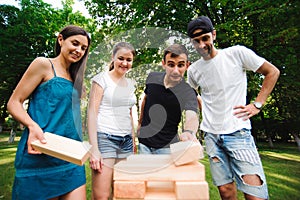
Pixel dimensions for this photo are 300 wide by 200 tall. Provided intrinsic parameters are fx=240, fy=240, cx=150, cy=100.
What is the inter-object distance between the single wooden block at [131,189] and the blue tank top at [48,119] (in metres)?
0.62

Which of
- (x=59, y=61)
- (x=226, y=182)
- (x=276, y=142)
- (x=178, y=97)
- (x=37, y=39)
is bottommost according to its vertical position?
(x=276, y=142)

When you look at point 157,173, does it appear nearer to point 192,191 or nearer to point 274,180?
point 192,191

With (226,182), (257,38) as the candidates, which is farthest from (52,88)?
(257,38)

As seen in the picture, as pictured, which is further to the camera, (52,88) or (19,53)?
(19,53)

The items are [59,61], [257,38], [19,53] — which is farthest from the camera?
[19,53]

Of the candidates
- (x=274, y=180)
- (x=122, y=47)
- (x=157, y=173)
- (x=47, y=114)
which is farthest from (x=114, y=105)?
(x=274, y=180)

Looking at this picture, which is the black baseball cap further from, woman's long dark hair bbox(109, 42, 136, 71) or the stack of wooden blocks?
the stack of wooden blocks

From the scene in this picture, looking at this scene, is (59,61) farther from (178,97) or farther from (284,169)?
(284,169)

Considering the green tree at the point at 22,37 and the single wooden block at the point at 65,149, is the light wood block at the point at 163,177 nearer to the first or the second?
the single wooden block at the point at 65,149

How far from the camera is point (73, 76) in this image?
67.5 inches

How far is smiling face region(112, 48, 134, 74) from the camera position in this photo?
1.12 metres

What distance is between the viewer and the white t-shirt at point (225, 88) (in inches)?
73.5

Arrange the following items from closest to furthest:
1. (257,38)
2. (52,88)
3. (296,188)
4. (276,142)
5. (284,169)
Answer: (52,88), (296,188), (284,169), (257,38), (276,142)

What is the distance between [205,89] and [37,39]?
11.7 meters
